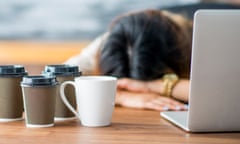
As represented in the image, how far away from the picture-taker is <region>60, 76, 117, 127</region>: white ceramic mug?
1.26 meters

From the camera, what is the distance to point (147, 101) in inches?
65.9

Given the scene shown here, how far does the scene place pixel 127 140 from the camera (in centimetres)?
116

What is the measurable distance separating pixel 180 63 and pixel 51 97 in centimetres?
99

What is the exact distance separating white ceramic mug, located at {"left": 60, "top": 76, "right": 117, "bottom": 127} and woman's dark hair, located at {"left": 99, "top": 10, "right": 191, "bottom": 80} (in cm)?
57

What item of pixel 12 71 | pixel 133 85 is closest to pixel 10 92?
pixel 12 71

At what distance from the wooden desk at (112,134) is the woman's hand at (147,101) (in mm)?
242

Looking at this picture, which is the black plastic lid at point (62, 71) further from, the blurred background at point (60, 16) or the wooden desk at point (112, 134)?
the blurred background at point (60, 16)

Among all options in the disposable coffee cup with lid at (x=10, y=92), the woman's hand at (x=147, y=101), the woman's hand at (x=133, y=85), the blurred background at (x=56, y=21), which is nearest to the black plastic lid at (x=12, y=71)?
the disposable coffee cup with lid at (x=10, y=92)

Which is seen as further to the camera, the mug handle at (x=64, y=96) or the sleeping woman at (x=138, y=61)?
the sleeping woman at (x=138, y=61)

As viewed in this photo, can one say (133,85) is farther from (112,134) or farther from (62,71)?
(112,134)

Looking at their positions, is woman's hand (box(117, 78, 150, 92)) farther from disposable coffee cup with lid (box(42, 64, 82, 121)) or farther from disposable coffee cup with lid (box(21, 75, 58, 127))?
disposable coffee cup with lid (box(21, 75, 58, 127))

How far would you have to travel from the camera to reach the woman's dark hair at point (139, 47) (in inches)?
73.7

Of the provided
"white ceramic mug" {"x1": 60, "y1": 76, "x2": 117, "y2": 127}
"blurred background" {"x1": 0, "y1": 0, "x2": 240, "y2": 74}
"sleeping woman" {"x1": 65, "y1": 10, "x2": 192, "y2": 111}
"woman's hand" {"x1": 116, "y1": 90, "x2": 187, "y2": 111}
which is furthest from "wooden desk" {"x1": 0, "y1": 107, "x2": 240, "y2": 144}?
"blurred background" {"x1": 0, "y1": 0, "x2": 240, "y2": 74}

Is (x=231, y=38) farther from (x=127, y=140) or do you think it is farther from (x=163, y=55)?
(x=163, y=55)
